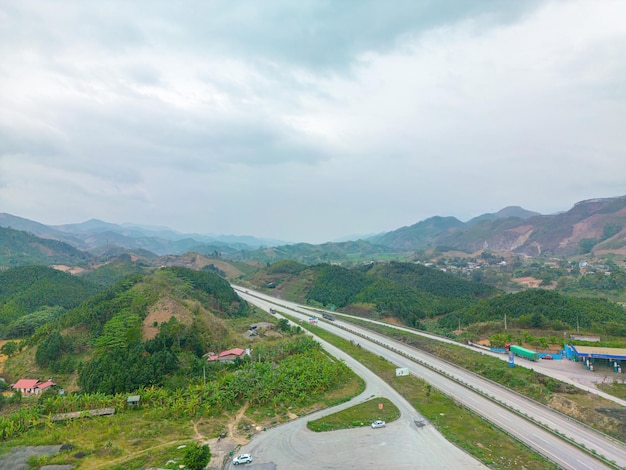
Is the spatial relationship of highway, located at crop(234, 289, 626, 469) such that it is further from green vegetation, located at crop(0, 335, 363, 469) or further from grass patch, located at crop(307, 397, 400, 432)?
green vegetation, located at crop(0, 335, 363, 469)

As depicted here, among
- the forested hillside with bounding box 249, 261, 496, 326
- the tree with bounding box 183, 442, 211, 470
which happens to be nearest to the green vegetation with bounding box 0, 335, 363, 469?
the tree with bounding box 183, 442, 211, 470

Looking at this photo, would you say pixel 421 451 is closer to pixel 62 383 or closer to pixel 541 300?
pixel 62 383

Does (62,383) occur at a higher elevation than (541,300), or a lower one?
lower

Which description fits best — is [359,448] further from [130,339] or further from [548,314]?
[548,314]

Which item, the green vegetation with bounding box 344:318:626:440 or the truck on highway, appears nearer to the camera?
the green vegetation with bounding box 344:318:626:440

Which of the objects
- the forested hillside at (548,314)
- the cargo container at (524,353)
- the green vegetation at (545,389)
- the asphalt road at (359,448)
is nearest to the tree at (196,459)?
the asphalt road at (359,448)

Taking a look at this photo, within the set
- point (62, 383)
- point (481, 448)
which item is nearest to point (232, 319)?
point (62, 383)

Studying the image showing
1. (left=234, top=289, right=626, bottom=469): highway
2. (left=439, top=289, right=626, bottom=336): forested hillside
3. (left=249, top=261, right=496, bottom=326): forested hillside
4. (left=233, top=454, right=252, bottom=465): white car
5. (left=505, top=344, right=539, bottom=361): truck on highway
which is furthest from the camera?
(left=249, top=261, right=496, bottom=326): forested hillside
